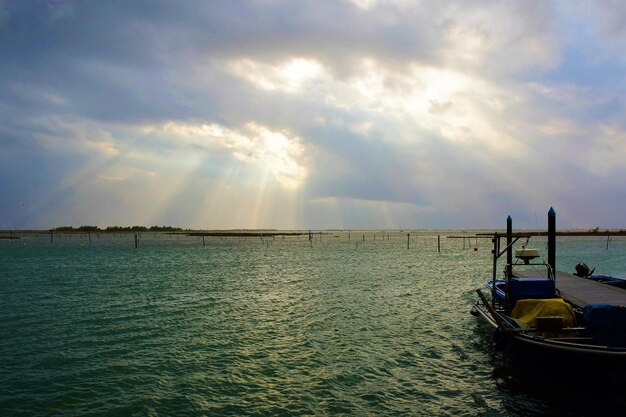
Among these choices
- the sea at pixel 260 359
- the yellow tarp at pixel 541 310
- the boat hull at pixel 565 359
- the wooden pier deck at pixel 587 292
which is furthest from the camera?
the wooden pier deck at pixel 587 292

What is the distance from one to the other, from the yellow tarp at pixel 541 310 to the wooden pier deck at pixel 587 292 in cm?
309

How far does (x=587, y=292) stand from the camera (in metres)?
19.5

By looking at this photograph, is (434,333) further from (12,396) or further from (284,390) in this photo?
(12,396)

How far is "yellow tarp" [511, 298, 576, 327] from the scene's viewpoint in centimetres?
1427

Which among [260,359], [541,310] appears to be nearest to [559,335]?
[541,310]

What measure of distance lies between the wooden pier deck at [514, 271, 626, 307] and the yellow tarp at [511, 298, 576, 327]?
10.1 ft

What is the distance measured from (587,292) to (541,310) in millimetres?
6744

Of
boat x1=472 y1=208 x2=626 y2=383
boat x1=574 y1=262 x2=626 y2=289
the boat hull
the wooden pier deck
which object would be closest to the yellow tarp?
boat x1=472 y1=208 x2=626 y2=383

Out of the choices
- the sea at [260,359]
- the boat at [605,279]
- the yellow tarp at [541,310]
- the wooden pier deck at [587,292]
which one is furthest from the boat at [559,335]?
the boat at [605,279]

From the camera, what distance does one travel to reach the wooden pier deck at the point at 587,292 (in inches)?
681

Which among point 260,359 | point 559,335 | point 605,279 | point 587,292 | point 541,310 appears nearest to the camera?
point 559,335

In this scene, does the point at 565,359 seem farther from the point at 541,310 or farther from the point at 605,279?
the point at 605,279

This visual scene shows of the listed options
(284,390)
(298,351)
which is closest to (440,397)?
(284,390)

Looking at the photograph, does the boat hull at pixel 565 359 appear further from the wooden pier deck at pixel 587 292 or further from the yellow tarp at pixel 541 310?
the wooden pier deck at pixel 587 292
